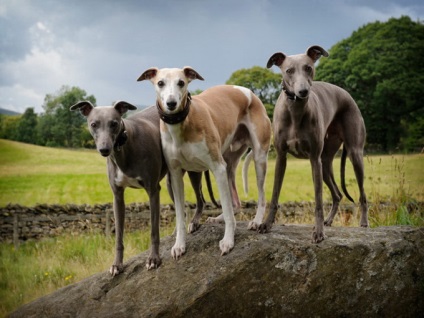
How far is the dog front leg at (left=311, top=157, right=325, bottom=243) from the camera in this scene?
202 inches

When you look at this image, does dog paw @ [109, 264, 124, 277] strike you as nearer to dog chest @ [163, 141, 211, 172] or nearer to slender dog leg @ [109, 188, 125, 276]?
slender dog leg @ [109, 188, 125, 276]

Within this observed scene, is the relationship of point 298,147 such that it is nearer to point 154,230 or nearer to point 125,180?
point 154,230

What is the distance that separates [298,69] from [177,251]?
251 cm

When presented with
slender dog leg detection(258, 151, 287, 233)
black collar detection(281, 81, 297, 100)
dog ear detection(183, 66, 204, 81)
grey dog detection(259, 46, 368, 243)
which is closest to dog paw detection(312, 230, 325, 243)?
grey dog detection(259, 46, 368, 243)

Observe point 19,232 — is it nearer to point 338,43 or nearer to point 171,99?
point 171,99

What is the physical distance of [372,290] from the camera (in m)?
5.41

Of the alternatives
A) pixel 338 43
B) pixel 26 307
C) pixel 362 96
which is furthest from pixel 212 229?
pixel 338 43

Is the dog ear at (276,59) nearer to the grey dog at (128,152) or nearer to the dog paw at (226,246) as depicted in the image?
the grey dog at (128,152)

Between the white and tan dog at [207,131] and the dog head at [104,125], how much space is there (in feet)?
1.54

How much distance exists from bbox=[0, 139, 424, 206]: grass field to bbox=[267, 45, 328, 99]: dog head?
507cm

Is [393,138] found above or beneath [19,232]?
above

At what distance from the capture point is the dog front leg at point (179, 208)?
531 cm

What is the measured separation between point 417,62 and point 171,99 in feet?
122

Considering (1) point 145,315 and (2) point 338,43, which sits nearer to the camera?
(1) point 145,315
